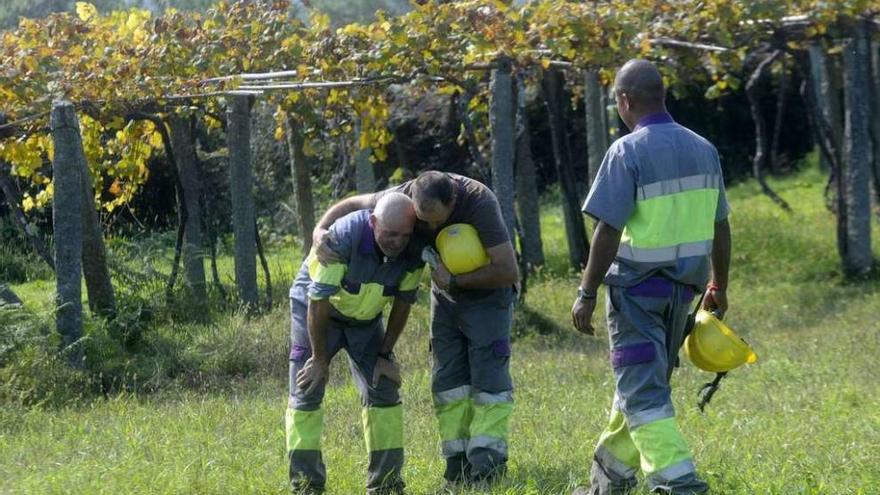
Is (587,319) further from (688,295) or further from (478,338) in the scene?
(478,338)

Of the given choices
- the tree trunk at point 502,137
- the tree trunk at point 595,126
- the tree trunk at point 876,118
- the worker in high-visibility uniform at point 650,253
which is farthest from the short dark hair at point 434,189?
the tree trunk at point 876,118

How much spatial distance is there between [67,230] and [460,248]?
4383mm

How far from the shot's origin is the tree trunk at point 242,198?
1249 centimetres

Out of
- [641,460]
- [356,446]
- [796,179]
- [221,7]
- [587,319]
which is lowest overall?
[796,179]

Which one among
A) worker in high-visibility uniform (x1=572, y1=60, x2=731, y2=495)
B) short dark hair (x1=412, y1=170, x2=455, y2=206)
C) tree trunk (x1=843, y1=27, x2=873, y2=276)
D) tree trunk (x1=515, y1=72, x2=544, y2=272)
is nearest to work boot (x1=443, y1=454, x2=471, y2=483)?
worker in high-visibility uniform (x1=572, y1=60, x2=731, y2=495)

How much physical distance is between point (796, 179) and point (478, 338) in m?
17.2

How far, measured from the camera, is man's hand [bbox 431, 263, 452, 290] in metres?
6.79

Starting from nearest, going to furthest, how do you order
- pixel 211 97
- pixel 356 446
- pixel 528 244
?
1. pixel 356 446
2. pixel 211 97
3. pixel 528 244

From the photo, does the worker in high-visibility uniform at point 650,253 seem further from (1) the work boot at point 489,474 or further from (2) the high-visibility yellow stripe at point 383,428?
(2) the high-visibility yellow stripe at point 383,428

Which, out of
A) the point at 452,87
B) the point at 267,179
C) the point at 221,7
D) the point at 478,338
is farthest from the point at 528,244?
the point at 478,338

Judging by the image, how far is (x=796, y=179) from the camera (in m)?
23.1

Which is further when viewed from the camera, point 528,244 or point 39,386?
point 528,244

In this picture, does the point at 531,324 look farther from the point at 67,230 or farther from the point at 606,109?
the point at 606,109

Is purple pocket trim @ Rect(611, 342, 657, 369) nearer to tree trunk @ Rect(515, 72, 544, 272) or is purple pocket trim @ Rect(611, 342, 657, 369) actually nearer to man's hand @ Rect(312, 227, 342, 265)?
man's hand @ Rect(312, 227, 342, 265)
